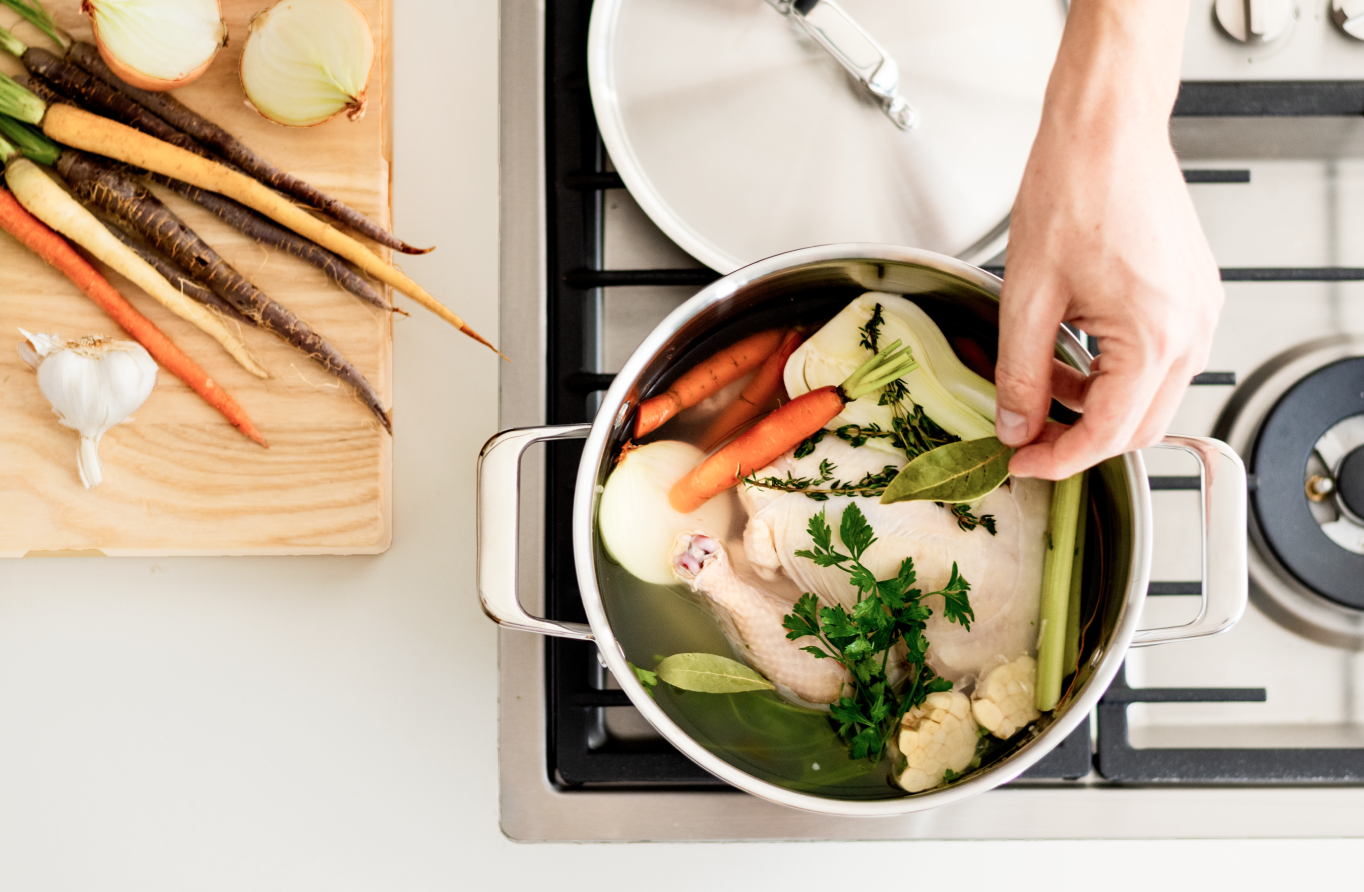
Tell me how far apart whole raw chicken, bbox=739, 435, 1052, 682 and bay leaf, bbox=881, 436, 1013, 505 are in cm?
4

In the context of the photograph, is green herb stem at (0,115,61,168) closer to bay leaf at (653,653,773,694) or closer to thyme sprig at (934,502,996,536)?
bay leaf at (653,653,773,694)

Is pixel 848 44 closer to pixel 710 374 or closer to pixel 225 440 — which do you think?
pixel 710 374

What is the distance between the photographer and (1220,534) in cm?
59

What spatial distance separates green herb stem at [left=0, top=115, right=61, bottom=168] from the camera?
28.2 inches

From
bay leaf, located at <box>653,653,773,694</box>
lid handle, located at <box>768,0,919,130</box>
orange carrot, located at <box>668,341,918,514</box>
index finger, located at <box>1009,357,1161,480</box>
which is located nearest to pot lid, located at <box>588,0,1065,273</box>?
lid handle, located at <box>768,0,919,130</box>

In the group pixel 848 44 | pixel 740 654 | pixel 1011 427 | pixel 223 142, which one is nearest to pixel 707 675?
pixel 740 654

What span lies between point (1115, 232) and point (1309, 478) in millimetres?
409

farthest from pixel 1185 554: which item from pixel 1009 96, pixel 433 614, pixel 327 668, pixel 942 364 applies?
pixel 327 668

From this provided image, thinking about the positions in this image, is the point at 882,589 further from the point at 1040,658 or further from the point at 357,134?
the point at 357,134

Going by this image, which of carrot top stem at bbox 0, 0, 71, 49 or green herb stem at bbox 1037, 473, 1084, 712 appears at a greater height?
carrot top stem at bbox 0, 0, 71, 49

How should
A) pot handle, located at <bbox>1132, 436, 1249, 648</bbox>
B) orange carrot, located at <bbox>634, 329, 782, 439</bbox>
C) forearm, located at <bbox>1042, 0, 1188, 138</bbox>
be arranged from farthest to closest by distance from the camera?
orange carrot, located at <bbox>634, 329, 782, 439</bbox> < pot handle, located at <bbox>1132, 436, 1249, 648</bbox> < forearm, located at <bbox>1042, 0, 1188, 138</bbox>

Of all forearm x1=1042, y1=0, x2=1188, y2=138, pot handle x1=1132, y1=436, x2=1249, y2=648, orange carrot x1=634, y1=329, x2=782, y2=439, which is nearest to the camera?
forearm x1=1042, y1=0, x2=1188, y2=138

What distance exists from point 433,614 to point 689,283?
1.22 feet

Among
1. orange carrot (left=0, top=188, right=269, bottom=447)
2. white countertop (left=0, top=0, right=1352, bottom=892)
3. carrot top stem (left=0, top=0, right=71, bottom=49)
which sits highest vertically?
carrot top stem (left=0, top=0, right=71, bottom=49)
